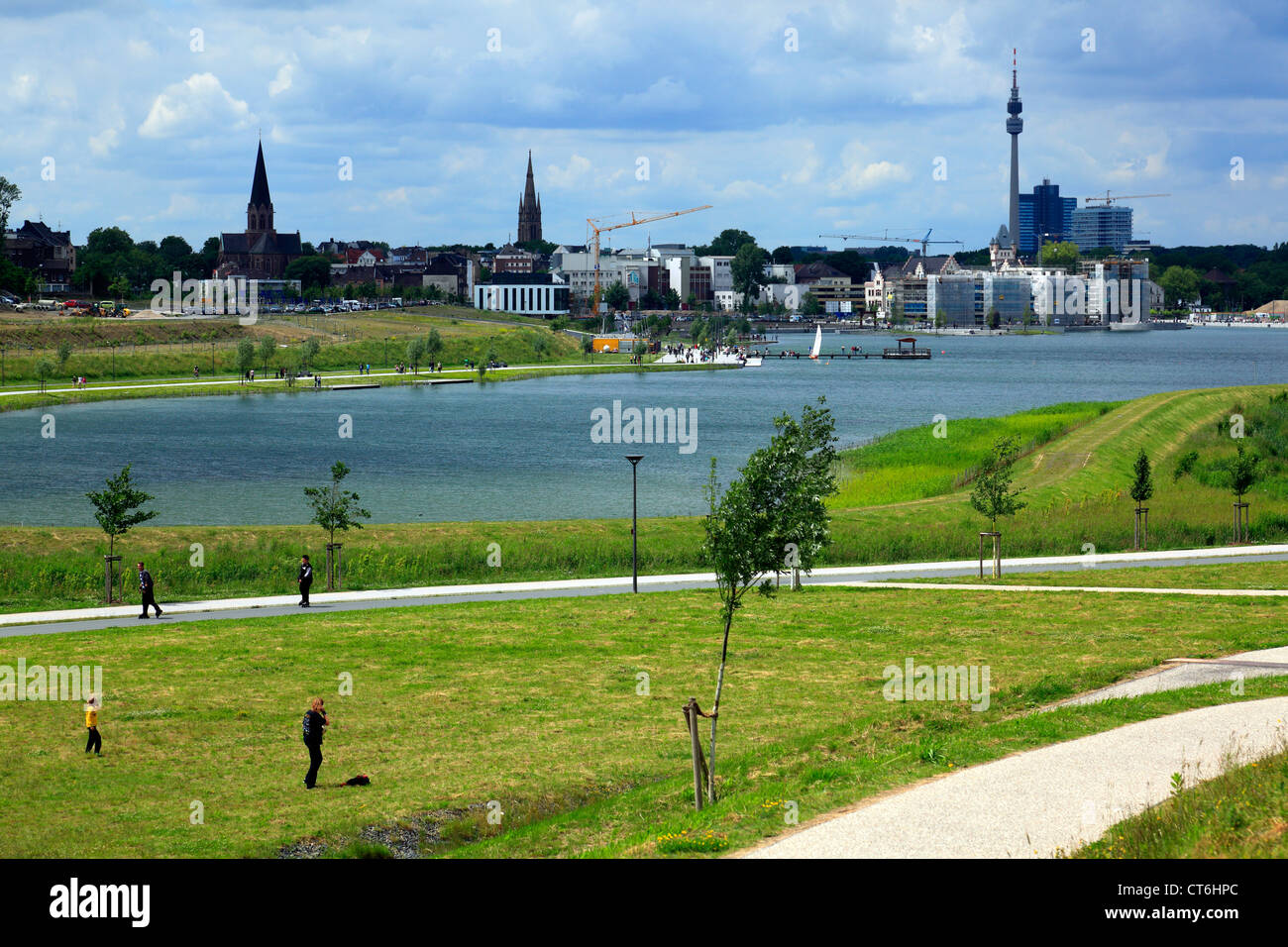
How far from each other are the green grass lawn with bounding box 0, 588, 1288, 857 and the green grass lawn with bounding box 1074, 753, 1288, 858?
3.85 metres

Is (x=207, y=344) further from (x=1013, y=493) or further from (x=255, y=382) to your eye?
(x=1013, y=493)

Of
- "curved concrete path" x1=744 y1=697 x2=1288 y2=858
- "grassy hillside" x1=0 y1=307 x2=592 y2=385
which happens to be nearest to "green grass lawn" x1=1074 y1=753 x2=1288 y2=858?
"curved concrete path" x1=744 y1=697 x2=1288 y2=858

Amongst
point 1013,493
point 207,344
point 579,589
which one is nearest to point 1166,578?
point 1013,493

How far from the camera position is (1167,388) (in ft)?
480

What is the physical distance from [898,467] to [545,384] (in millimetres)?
92793

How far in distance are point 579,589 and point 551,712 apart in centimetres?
1355

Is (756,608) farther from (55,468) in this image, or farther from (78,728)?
(55,468)

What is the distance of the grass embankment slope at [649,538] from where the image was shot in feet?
131

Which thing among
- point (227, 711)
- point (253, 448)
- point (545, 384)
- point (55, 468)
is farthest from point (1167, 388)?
point (227, 711)

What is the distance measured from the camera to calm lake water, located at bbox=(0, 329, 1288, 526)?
62.9 metres

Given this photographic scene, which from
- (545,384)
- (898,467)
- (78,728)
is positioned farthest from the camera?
(545,384)

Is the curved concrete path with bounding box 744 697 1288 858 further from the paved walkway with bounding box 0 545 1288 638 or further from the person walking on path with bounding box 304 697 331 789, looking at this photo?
the paved walkway with bounding box 0 545 1288 638

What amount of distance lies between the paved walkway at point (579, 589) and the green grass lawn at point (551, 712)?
149cm

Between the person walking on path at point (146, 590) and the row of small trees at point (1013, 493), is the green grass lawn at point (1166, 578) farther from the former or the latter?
the person walking on path at point (146, 590)
